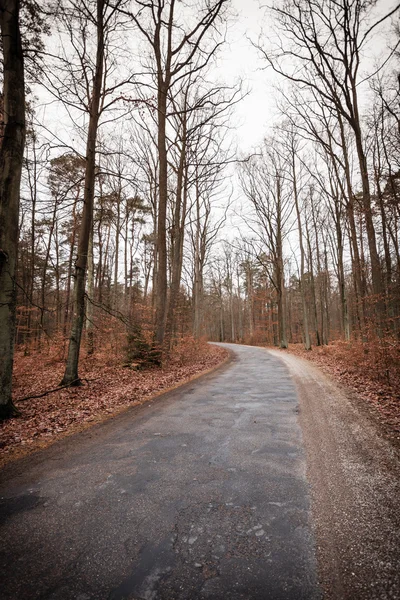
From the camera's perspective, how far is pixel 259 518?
7.41ft

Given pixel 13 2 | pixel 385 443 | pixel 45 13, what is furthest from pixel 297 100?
pixel 385 443

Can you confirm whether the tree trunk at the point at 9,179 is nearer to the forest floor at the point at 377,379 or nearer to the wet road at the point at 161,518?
the wet road at the point at 161,518

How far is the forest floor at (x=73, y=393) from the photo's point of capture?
4.30 meters

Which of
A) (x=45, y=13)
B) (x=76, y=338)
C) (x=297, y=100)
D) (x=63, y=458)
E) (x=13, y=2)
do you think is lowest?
(x=63, y=458)

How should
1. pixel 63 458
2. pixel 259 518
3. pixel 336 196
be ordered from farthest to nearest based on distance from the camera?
pixel 336 196
pixel 63 458
pixel 259 518

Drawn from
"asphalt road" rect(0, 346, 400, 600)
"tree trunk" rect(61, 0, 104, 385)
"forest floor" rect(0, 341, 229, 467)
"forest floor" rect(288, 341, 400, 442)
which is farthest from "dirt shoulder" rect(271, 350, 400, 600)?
"tree trunk" rect(61, 0, 104, 385)

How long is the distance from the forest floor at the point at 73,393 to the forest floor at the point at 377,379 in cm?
496

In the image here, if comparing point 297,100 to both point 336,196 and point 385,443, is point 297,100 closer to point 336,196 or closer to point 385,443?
point 336,196

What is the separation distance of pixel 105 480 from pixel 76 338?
5.39 meters

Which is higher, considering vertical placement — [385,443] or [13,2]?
[13,2]

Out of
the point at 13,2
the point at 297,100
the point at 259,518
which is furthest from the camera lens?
the point at 297,100

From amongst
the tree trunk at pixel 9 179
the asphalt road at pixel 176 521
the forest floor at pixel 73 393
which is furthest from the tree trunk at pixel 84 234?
the asphalt road at pixel 176 521

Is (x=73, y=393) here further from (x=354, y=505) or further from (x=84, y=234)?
(x=354, y=505)

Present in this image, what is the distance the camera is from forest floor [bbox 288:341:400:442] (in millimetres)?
4883
